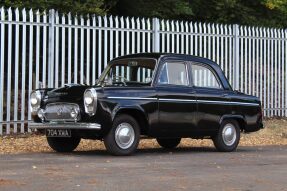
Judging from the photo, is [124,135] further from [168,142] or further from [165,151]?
[168,142]

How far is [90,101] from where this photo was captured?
10609mm

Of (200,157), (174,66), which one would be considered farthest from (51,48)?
(200,157)

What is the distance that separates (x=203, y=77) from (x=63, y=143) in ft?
10.3

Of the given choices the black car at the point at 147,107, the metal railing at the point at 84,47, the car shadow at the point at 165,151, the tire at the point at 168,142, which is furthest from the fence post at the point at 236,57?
the tire at the point at 168,142

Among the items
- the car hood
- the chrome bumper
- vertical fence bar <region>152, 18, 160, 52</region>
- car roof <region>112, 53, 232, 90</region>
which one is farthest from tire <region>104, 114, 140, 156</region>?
vertical fence bar <region>152, 18, 160, 52</region>

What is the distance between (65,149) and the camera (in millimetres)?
12000

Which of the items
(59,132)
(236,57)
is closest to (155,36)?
(236,57)

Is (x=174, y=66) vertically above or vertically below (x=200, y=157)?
above

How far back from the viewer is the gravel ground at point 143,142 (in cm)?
1264

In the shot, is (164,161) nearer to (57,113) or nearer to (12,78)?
(57,113)

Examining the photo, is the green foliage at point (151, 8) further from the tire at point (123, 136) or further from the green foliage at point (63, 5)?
the tire at point (123, 136)

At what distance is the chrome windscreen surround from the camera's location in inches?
425

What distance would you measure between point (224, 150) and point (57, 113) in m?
3.70

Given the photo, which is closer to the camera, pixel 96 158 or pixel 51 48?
pixel 96 158
